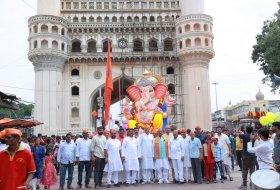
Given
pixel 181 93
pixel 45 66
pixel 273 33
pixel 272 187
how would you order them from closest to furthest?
pixel 272 187, pixel 273 33, pixel 45 66, pixel 181 93

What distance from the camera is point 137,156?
12.1 metres

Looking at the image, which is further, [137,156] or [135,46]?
[135,46]

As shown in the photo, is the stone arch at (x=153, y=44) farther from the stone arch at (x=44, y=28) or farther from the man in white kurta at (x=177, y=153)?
the man in white kurta at (x=177, y=153)

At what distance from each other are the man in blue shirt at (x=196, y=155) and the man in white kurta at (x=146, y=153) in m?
1.41

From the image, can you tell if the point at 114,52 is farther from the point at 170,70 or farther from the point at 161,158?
the point at 161,158

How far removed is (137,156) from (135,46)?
86.6 feet

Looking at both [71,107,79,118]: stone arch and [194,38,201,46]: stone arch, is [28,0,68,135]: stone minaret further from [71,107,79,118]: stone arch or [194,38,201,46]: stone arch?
[194,38,201,46]: stone arch

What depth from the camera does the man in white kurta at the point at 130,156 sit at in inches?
472

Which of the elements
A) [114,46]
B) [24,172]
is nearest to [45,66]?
[114,46]

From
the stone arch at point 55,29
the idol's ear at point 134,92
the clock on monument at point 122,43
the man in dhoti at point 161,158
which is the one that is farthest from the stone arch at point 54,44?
the man in dhoti at point 161,158

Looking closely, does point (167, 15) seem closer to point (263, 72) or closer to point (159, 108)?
point (263, 72)

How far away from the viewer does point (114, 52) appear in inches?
1390

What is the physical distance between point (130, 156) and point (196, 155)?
7.12ft

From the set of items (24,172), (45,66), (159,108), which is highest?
(45,66)
